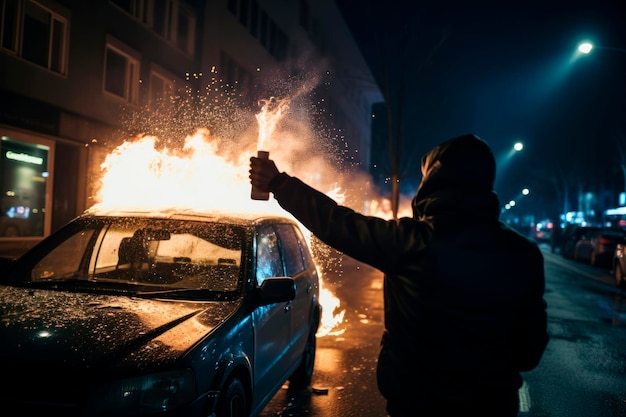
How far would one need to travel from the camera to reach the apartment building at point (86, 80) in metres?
13.8

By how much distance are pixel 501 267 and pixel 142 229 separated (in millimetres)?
3310

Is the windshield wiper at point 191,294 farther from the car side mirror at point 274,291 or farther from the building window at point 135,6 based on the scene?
the building window at point 135,6

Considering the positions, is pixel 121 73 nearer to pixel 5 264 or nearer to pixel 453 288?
pixel 5 264

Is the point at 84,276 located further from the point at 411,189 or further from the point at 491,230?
the point at 411,189

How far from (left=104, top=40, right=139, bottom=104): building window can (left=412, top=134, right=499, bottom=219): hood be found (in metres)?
16.5

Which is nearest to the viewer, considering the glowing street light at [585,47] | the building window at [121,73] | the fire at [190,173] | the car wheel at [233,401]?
the car wheel at [233,401]

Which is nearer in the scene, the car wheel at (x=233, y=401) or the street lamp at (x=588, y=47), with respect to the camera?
the car wheel at (x=233, y=401)

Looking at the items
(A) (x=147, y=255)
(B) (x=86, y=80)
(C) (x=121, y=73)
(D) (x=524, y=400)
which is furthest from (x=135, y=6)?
(D) (x=524, y=400)

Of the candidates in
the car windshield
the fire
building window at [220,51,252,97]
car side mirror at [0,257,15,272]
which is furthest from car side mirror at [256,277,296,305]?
building window at [220,51,252,97]

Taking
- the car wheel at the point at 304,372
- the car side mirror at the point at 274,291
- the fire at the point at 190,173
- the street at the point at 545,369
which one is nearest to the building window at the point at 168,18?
the fire at the point at 190,173

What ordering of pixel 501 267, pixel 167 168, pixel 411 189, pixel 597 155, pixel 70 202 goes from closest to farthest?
1. pixel 501 267
2. pixel 167 168
3. pixel 70 202
4. pixel 597 155
5. pixel 411 189

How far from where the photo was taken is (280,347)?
181 inches

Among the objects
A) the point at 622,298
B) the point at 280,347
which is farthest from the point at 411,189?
the point at 280,347

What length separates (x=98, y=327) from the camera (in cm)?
318
